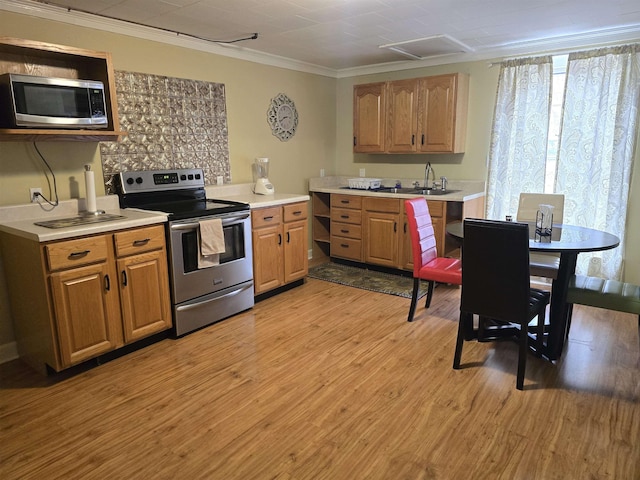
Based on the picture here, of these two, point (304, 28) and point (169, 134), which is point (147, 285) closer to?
point (169, 134)

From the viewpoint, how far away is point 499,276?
2471mm

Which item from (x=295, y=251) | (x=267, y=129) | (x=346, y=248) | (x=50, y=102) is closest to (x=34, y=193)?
(x=50, y=102)

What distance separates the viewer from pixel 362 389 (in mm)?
2521

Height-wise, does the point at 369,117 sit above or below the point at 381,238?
above

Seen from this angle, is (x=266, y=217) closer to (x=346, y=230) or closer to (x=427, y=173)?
(x=346, y=230)

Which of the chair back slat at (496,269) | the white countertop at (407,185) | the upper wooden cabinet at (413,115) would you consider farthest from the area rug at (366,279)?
the chair back slat at (496,269)

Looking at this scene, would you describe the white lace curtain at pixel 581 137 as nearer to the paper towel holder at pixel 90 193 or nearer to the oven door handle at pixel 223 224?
the oven door handle at pixel 223 224

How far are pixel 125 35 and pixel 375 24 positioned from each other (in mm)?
1927

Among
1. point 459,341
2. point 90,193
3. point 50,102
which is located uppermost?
point 50,102

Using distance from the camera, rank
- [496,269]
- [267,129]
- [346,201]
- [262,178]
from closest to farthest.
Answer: [496,269] < [262,178] < [267,129] < [346,201]

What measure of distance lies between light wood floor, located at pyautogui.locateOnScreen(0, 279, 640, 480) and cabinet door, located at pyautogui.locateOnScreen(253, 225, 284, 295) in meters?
0.68

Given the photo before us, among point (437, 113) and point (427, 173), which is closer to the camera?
point (437, 113)

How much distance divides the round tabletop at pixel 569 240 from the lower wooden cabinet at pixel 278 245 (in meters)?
1.54

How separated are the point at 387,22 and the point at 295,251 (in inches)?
83.0
